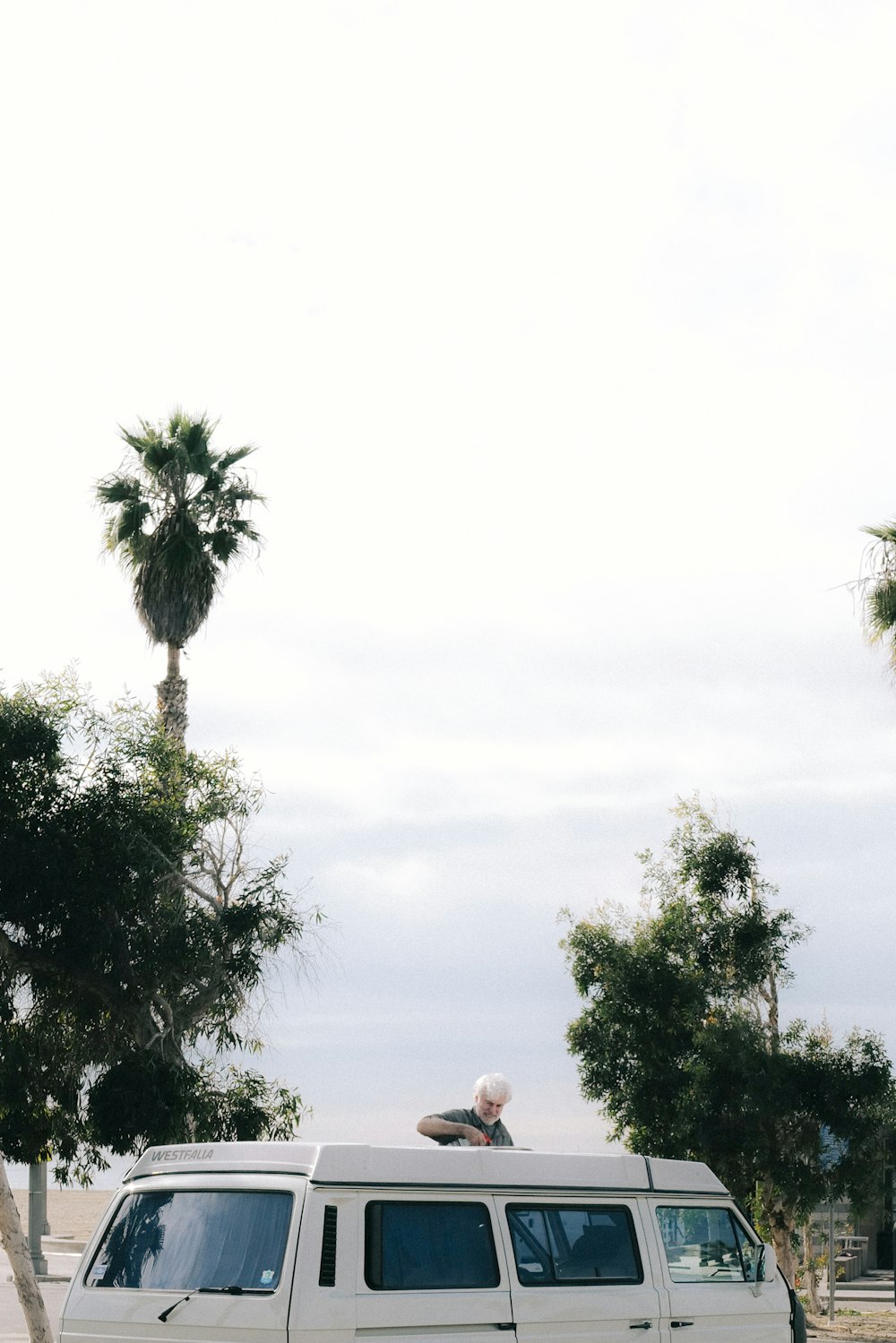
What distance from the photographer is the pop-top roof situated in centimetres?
735

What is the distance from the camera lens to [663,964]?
20984mm

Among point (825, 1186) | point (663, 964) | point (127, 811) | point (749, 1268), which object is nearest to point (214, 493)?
point (127, 811)

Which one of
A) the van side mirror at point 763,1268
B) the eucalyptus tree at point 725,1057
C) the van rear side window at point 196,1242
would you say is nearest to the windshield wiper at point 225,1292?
the van rear side window at point 196,1242

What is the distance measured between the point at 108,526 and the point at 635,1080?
11978mm

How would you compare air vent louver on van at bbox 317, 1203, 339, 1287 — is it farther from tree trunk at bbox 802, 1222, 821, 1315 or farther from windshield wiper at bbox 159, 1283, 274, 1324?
tree trunk at bbox 802, 1222, 821, 1315

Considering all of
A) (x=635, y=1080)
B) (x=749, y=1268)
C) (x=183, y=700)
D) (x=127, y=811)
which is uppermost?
(x=183, y=700)

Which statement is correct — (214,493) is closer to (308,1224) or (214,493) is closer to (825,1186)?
(825,1186)

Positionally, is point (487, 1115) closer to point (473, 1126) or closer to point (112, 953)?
point (473, 1126)

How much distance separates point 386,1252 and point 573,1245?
1400 mm

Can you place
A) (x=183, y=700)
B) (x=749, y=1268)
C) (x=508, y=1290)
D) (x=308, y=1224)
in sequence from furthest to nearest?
(x=183, y=700)
(x=749, y=1268)
(x=508, y=1290)
(x=308, y=1224)

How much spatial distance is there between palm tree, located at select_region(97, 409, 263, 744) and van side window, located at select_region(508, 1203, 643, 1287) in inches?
592

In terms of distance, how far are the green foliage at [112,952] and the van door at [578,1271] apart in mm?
8513

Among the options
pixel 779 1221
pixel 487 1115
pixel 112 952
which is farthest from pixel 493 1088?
pixel 779 1221

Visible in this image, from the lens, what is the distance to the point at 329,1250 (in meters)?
7.12
